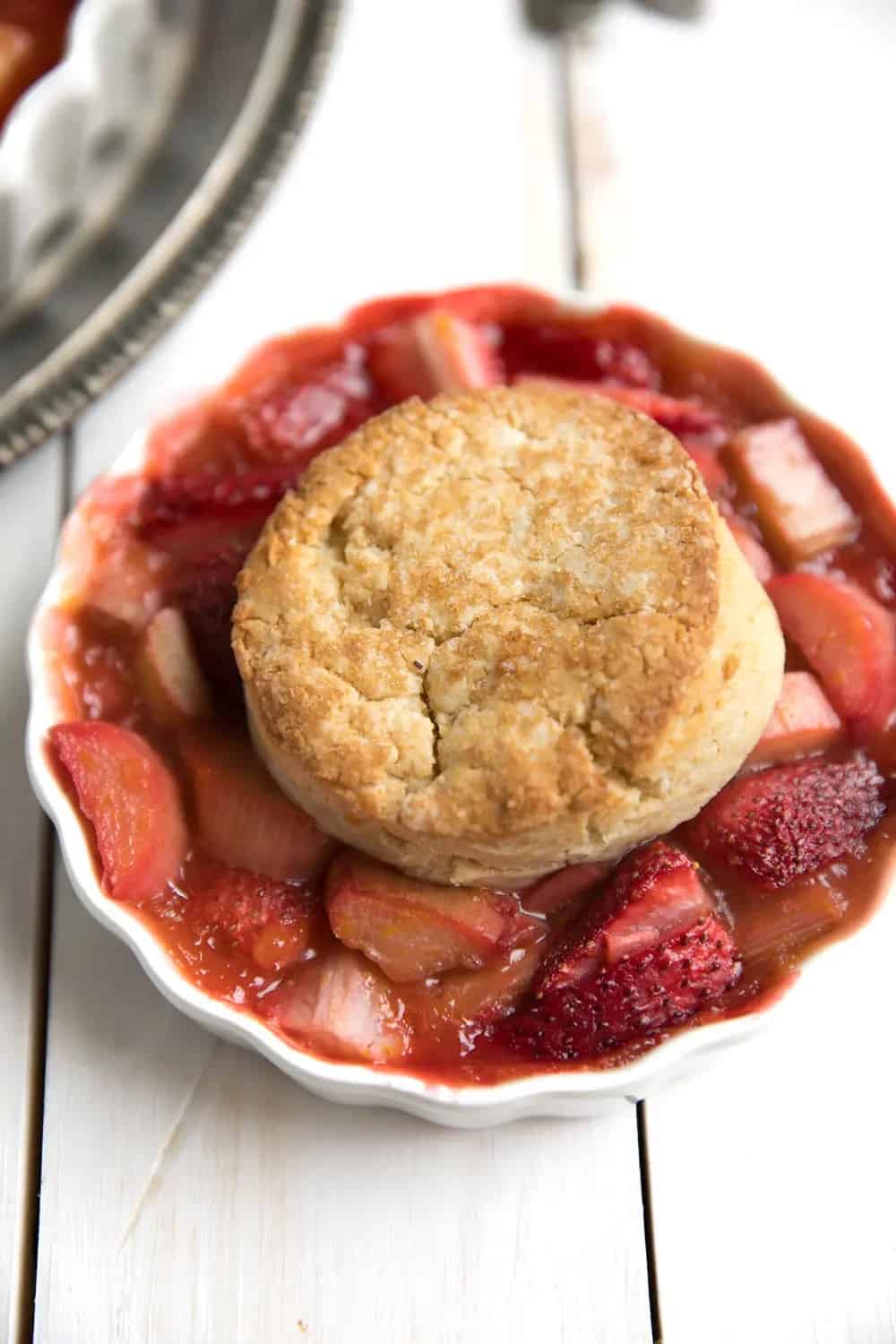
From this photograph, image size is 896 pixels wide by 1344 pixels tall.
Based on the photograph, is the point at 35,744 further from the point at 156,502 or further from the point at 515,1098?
the point at 515,1098

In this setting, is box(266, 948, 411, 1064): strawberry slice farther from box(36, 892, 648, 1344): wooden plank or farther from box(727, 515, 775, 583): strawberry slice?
box(727, 515, 775, 583): strawberry slice

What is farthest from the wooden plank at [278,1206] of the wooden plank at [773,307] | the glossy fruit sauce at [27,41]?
the glossy fruit sauce at [27,41]

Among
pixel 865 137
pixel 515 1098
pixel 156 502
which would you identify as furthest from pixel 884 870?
pixel 865 137

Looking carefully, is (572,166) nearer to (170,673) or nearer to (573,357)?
(573,357)

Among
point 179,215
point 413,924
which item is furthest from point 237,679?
point 179,215

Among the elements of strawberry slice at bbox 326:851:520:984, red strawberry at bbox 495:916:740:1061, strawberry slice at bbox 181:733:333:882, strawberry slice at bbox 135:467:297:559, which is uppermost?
strawberry slice at bbox 135:467:297:559

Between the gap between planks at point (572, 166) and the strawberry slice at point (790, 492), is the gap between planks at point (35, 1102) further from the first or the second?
the gap between planks at point (572, 166)

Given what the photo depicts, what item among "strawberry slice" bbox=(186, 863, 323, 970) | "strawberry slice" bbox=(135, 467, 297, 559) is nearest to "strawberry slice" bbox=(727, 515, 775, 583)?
"strawberry slice" bbox=(135, 467, 297, 559)
